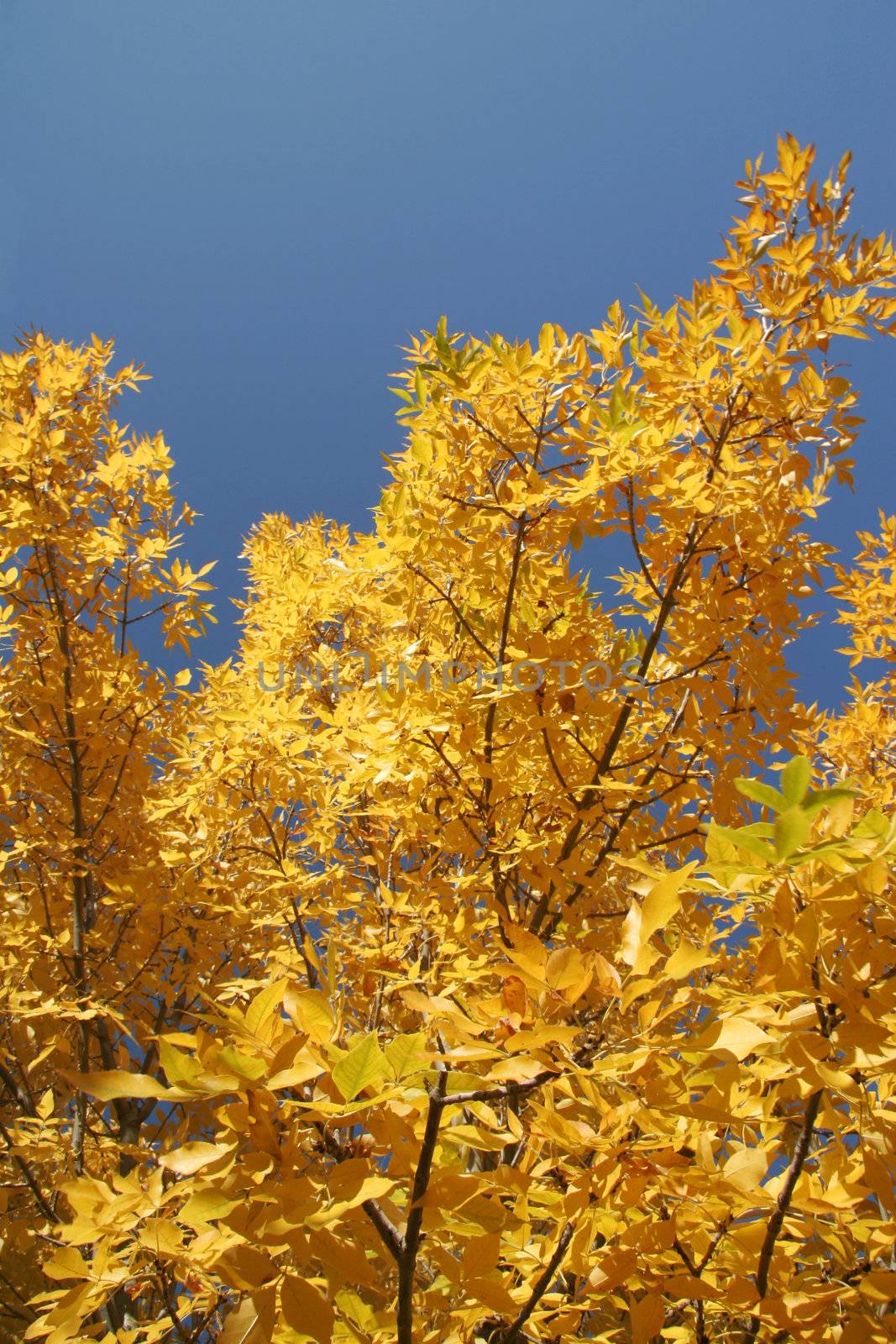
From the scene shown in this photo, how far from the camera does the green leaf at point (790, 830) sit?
0.71m

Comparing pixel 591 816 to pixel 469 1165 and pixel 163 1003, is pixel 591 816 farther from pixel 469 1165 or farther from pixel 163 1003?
pixel 163 1003

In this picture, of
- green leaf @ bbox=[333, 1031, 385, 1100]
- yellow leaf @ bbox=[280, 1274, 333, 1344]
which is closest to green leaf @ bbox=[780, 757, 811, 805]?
green leaf @ bbox=[333, 1031, 385, 1100]

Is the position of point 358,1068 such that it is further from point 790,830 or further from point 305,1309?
point 790,830

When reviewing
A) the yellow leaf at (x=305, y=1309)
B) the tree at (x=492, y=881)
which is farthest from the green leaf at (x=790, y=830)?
the yellow leaf at (x=305, y=1309)

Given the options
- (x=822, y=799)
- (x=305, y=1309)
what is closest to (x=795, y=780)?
(x=822, y=799)

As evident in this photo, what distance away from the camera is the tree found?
841 mm

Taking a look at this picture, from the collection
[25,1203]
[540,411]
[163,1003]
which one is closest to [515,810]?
[540,411]

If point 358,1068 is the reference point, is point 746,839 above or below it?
above

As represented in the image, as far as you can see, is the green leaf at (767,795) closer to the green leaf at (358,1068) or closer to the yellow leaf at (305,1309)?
the green leaf at (358,1068)

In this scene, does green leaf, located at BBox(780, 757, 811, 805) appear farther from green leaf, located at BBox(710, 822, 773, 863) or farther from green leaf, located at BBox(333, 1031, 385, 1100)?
green leaf, located at BBox(333, 1031, 385, 1100)

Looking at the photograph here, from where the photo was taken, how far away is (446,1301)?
4.07 ft

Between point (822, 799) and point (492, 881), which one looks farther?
point (492, 881)

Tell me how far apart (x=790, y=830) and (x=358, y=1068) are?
49cm

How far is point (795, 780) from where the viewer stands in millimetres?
710
